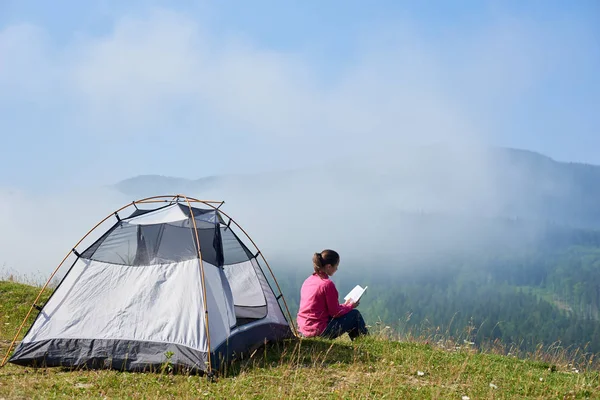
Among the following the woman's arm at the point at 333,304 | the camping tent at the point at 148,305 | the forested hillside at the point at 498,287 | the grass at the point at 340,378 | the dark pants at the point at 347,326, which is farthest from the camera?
the forested hillside at the point at 498,287

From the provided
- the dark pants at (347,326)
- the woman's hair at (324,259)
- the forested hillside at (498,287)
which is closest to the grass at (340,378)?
the dark pants at (347,326)

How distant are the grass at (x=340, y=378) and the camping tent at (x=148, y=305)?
0.25 m

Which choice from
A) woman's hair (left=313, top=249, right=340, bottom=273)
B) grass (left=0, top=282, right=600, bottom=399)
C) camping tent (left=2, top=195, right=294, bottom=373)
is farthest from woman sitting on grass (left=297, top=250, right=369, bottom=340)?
camping tent (left=2, top=195, right=294, bottom=373)

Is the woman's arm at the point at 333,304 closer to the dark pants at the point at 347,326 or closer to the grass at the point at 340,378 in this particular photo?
the dark pants at the point at 347,326

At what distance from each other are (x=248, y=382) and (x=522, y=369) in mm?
4419

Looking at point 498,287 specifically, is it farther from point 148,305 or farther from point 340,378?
point 148,305

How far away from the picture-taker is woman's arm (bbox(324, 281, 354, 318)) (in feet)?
31.8

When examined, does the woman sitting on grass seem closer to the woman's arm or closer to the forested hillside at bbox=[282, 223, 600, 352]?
the woman's arm

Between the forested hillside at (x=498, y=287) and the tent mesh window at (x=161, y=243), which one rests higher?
the tent mesh window at (x=161, y=243)

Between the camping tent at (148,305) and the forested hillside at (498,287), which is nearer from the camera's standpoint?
the camping tent at (148,305)

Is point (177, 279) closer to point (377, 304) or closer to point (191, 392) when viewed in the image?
point (191, 392)

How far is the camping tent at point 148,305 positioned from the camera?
813cm

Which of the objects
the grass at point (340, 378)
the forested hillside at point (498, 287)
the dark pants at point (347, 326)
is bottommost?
the forested hillside at point (498, 287)

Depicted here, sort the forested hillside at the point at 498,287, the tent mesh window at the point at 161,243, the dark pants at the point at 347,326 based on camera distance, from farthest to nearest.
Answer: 1. the forested hillside at the point at 498,287
2. the dark pants at the point at 347,326
3. the tent mesh window at the point at 161,243
